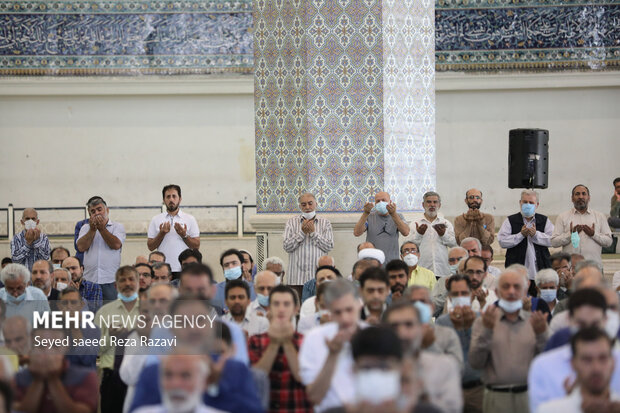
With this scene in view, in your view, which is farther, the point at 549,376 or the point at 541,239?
Result: the point at 541,239

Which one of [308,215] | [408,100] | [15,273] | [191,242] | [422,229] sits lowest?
[15,273]

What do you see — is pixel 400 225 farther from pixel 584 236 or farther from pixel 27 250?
pixel 27 250

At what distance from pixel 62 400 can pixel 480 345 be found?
204cm

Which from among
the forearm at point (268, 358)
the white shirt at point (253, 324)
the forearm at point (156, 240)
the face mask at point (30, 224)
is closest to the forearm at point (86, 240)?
the forearm at point (156, 240)

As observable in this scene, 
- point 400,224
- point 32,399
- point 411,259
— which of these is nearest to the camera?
point 32,399

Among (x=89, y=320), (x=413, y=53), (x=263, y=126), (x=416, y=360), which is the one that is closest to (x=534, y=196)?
(x=413, y=53)

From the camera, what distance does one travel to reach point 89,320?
5785 millimetres

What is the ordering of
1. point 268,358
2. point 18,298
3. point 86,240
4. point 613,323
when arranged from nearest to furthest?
point 613,323 → point 268,358 → point 18,298 → point 86,240

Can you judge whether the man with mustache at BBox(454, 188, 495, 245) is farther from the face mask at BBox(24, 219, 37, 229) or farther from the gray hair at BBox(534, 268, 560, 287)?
the face mask at BBox(24, 219, 37, 229)

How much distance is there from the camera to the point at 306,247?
7.73m

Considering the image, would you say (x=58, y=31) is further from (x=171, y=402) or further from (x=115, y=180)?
(x=171, y=402)

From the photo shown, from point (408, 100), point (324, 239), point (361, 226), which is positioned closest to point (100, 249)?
point (324, 239)

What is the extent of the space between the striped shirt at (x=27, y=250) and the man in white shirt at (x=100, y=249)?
77cm

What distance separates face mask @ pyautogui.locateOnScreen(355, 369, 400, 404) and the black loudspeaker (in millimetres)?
6114
